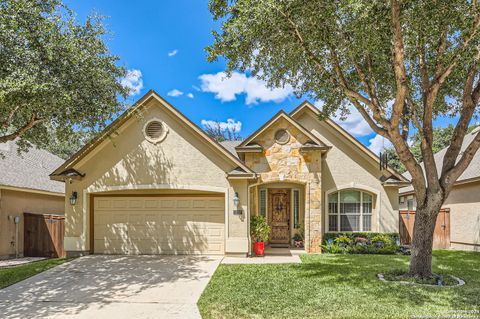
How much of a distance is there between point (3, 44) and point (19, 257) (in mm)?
10056

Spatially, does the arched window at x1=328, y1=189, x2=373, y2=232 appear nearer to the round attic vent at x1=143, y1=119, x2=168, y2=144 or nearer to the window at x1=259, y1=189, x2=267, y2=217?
the window at x1=259, y1=189, x2=267, y2=217

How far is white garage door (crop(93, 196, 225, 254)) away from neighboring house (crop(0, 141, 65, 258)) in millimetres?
4058

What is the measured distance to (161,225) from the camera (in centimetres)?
1287

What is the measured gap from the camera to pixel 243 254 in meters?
12.1

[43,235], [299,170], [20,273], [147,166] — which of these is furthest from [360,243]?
[43,235]

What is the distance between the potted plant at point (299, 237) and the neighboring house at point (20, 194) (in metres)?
11.3

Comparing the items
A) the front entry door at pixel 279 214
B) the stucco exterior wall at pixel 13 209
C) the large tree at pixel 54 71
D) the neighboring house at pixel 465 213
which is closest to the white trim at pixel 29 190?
the stucco exterior wall at pixel 13 209

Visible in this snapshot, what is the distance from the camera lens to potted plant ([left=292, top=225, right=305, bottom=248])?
14499mm

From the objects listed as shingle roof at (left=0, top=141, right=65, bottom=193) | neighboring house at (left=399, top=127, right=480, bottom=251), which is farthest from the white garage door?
neighboring house at (left=399, top=127, right=480, bottom=251)

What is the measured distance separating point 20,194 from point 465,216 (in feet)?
65.1

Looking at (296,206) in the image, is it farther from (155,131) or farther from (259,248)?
(155,131)

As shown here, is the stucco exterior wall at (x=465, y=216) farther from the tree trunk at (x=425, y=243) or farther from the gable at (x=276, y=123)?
the tree trunk at (x=425, y=243)

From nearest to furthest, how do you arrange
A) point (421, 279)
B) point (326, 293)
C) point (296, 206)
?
point (326, 293)
point (421, 279)
point (296, 206)

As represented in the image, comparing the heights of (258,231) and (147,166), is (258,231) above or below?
below
